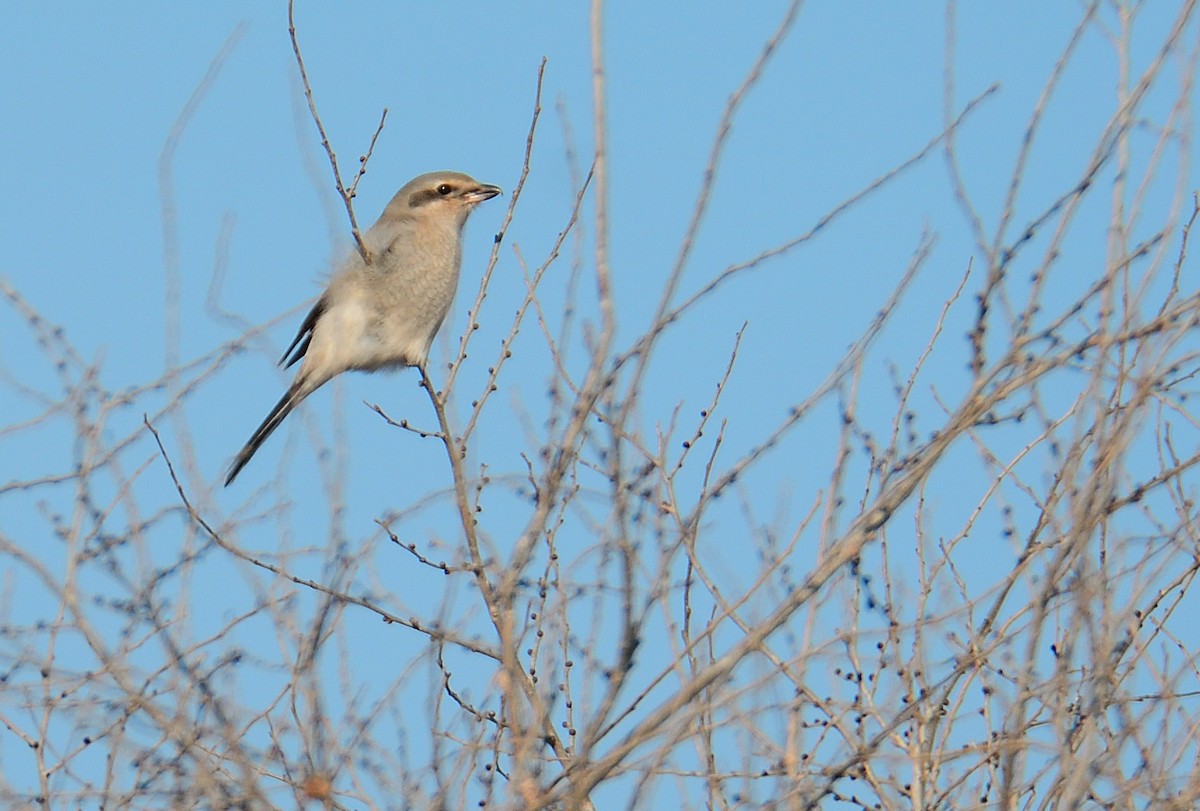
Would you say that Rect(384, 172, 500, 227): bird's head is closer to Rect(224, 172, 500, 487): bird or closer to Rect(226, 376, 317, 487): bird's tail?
Rect(224, 172, 500, 487): bird

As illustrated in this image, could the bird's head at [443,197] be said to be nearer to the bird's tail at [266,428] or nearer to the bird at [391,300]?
the bird at [391,300]

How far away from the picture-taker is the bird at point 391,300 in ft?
19.3

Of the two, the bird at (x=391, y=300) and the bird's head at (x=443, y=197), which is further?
the bird's head at (x=443, y=197)

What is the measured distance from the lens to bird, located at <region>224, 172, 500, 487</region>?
589cm

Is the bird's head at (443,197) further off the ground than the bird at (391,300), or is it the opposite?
the bird's head at (443,197)

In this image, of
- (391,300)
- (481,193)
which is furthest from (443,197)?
(391,300)

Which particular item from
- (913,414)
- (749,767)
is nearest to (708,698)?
(749,767)

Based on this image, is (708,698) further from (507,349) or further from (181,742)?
(507,349)

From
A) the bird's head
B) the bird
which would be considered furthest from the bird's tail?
the bird's head

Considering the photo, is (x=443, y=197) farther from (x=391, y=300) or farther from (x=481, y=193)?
(x=391, y=300)

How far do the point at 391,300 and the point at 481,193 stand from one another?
0.69 m

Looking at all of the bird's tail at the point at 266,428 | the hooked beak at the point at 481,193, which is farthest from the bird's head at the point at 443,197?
the bird's tail at the point at 266,428

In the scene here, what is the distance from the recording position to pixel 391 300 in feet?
19.4

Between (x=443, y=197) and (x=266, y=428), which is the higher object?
(x=443, y=197)
